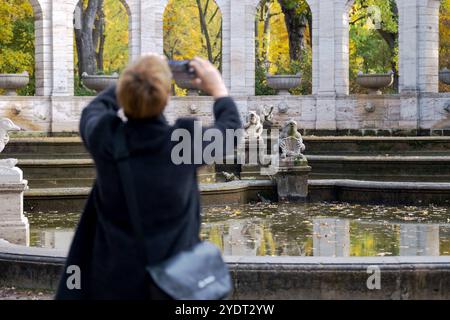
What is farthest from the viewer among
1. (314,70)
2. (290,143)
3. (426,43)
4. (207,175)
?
(314,70)

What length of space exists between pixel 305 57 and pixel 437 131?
7.69m

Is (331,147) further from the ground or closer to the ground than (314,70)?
closer to the ground

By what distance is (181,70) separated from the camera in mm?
4281

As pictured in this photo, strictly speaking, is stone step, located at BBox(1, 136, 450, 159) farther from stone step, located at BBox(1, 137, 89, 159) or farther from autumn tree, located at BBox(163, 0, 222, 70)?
autumn tree, located at BBox(163, 0, 222, 70)

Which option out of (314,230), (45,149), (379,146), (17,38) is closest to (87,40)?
(17,38)

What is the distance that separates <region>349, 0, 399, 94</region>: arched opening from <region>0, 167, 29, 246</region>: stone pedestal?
71.4 feet

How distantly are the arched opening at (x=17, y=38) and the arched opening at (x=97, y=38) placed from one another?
174 cm

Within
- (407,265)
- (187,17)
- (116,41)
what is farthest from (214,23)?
(407,265)

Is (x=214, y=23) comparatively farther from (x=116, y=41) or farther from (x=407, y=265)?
(x=407, y=265)

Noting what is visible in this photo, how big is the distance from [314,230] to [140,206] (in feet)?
28.2

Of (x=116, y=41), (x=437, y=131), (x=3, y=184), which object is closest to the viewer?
(x=3, y=184)

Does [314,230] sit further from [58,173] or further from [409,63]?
[409,63]

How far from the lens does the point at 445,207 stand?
15211mm

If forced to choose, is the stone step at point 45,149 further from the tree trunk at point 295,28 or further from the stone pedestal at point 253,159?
the tree trunk at point 295,28
